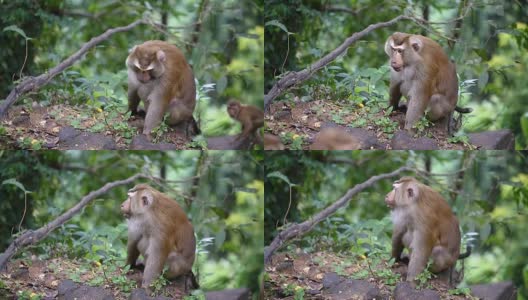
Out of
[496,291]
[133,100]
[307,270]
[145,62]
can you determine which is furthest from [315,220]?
[145,62]

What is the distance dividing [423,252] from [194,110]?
227 cm

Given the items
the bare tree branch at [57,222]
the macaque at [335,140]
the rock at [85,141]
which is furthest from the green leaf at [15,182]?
the macaque at [335,140]

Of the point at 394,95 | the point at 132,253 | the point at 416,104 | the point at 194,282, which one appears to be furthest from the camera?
the point at 194,282

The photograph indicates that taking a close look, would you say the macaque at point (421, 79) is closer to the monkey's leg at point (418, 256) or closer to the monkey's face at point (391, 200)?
the monkey's face at point (391, 200)

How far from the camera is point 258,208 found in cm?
709

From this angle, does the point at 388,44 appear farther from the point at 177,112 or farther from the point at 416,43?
the point at 177,112

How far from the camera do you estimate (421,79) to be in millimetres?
6531

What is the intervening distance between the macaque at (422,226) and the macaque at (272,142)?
102 cm

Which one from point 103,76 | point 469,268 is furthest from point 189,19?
point 469,268

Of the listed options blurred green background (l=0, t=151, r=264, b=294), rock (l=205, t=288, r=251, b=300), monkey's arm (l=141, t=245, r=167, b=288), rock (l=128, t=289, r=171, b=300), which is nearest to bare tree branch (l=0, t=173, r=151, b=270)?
blurred green background (l=0, t=151, r=264, b=294)

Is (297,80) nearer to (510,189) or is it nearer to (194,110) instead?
(194,110)

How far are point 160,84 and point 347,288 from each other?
2.37m

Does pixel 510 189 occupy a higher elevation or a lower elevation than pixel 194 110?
lower

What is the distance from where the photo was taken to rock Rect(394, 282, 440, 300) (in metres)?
6.68
